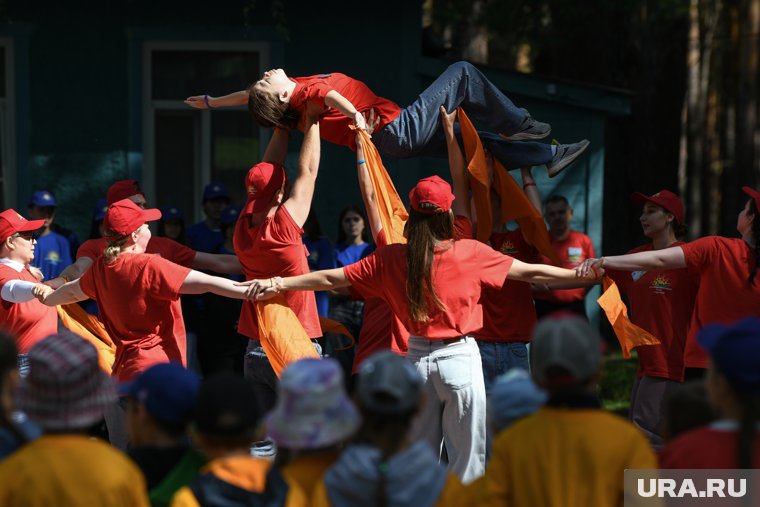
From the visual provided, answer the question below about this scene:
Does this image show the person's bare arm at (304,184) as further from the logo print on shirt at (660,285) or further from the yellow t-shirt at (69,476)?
the yellow t-shirt at (69,476)

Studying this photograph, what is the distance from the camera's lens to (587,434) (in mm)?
3721

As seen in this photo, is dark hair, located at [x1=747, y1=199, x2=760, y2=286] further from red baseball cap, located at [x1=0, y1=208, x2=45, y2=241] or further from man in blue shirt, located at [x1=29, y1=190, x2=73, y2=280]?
man in blue shirt, located at [x1=29, y1=190, x2=73, y2=280]

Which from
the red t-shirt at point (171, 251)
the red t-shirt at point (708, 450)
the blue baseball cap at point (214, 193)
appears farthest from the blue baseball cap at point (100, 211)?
the red t-shirt at point (708, 450)

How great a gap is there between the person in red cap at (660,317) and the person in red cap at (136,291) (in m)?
2.50

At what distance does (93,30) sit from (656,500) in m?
8.12

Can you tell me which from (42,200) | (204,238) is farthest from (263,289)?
(42,200)

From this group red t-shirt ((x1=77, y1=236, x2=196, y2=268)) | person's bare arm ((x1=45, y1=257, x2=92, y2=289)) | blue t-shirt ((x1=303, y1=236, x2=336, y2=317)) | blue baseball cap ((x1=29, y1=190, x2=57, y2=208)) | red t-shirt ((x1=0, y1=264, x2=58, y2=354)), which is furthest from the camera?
blue baseball cap ((x1=29, y1=190, x2=57, y2=208))

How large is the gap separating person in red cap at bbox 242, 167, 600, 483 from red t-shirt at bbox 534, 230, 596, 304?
2.73 m

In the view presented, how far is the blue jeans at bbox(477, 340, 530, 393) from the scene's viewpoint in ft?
22.7

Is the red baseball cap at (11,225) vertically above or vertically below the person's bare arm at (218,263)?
above

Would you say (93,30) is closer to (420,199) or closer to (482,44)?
(420,199)

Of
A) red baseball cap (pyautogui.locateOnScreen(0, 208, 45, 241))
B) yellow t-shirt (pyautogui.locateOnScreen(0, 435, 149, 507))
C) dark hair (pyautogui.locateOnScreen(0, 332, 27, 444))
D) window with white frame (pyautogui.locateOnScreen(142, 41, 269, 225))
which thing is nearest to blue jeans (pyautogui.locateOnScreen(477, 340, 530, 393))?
red baseball cap (pyautogui.locateOnScreen(0, 208, 45, 241))

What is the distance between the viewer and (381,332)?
656cm

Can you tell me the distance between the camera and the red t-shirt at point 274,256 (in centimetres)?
632
